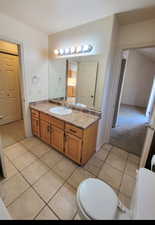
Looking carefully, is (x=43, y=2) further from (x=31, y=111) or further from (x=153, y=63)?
(x=153, y=63)

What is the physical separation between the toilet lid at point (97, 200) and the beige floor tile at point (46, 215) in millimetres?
564

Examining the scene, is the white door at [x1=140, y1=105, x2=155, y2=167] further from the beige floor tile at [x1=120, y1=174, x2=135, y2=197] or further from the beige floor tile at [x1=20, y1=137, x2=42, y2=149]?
the beige floor tile at [x1=20, y1=137, x2=42, y2=149]

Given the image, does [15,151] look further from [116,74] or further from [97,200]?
[116,74]

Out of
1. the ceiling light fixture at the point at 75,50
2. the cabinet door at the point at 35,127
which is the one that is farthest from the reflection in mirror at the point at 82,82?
the cabinet door at the point at 35,127

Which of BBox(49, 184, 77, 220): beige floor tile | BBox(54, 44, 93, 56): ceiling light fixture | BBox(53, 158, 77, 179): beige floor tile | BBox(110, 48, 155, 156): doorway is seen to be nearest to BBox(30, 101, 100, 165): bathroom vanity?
BBox(53, 158, 77, 179): beige floor tile

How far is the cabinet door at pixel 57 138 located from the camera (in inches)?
80.1

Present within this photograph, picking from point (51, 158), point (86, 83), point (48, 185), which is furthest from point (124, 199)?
point (86, 83)

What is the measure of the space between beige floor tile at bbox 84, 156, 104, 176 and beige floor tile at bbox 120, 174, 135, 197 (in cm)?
43

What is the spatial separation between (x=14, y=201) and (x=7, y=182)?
36 cm

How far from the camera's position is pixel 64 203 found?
138cm

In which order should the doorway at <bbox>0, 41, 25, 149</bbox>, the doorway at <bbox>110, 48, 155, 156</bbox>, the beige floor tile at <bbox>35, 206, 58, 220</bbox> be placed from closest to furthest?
1. the beige floor tile at <bbox>35, 206, 58, 220</bbox>
2. the doorway at <bbox>0, 41, 25, 149</bbox>
3. the doorway at <bbox>110, 48, 155, 156</bbox>

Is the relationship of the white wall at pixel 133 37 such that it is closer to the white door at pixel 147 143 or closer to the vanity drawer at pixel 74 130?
the white door at pixel 147 143

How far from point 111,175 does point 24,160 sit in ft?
5.46

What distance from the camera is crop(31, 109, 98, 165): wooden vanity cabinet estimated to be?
1776mm
